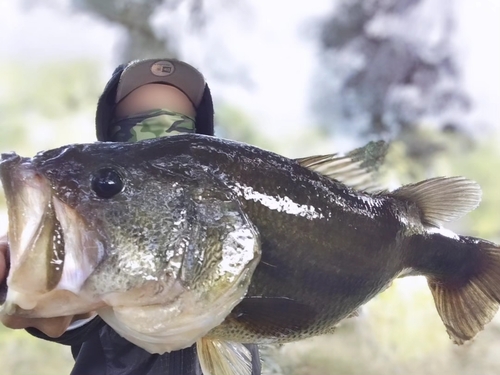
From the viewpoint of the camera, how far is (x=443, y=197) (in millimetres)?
882

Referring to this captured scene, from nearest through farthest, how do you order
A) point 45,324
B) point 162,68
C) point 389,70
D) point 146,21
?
point 45,324
point 162,68
point 146,21
point 389,70

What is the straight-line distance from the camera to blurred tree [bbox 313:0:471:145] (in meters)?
3.58

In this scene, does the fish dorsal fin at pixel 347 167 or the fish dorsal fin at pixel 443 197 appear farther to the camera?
the fish dorsal fin at pixel 443 197

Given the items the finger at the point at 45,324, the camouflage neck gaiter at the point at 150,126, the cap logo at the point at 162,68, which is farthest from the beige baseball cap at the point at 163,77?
the finger at the point at 45,324

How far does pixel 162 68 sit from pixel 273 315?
79 centimetres

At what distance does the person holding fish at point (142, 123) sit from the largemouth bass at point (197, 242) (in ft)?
1.14

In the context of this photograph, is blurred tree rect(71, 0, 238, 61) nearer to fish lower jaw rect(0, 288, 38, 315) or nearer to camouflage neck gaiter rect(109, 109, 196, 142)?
camouflage neck gaiter rect(109, 109, 196, 142)

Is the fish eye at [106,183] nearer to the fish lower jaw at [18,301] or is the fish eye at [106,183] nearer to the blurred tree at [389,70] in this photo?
the fish lower jaw at [18,301]

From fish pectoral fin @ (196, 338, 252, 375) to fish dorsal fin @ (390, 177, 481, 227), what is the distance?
43cm

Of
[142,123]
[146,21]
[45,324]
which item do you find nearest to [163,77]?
[142,123]

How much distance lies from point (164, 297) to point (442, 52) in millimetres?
3605

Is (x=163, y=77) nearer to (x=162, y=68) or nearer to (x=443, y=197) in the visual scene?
(x=162, y=68)

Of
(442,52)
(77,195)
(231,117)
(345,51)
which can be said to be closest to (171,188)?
(77,195)

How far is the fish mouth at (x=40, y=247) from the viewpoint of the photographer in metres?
0.51
